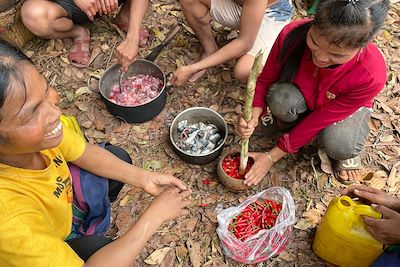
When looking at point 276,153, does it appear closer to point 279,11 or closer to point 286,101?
point 286,101

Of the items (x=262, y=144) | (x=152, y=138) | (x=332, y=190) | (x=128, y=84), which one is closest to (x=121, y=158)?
(x=152, y=138)

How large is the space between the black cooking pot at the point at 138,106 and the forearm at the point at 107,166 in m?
0.74

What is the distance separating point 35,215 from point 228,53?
1.71 m

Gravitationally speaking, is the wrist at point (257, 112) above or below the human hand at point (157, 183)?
below

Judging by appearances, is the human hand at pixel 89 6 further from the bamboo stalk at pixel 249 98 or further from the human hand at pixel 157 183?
the human hand at pixel 157 183

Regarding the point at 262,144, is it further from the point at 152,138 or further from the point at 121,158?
the point at 121,158

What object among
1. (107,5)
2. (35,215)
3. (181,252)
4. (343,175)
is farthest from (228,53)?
(35,215)

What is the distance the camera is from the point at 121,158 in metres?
2.39

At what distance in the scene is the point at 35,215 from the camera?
5.22 feet

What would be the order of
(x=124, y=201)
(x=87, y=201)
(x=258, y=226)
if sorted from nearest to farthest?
(x=87, y=201), (x=258, y=226), (x=124, y=201)

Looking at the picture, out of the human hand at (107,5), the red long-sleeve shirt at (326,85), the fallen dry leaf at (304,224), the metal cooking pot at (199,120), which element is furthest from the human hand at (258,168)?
the human hand at (107,5)

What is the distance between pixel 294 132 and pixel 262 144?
0.45 m

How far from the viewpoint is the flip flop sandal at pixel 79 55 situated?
338 cm

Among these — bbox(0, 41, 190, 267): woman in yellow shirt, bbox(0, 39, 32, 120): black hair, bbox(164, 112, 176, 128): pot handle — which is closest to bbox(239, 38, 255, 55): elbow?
bbox(164, 112, 176, 128): pot handle
